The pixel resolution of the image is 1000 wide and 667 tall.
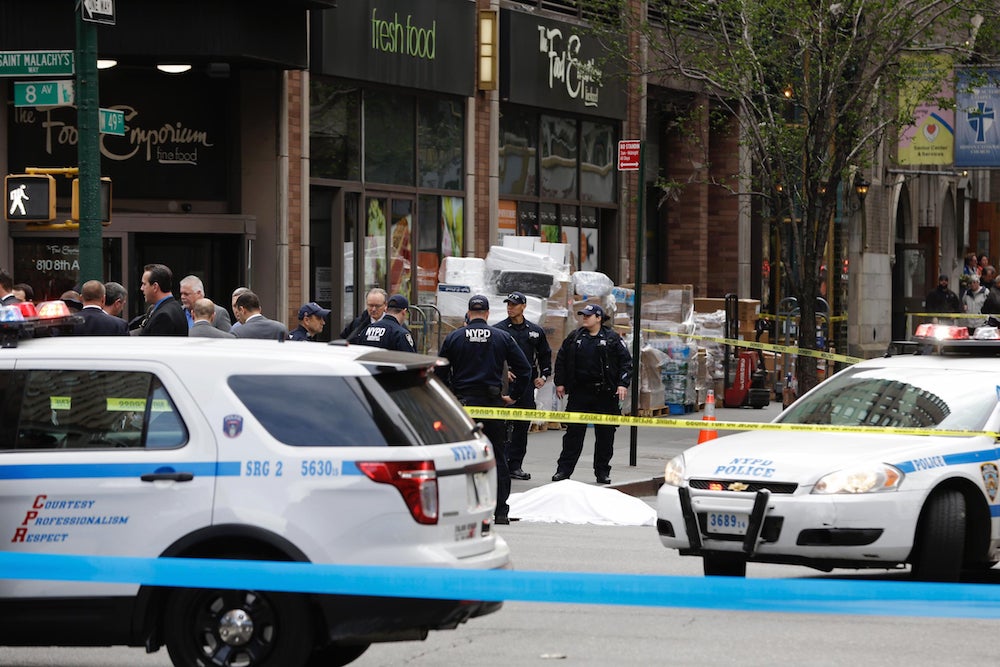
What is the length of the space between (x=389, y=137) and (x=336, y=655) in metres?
16.0

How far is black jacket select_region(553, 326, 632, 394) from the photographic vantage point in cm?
1689

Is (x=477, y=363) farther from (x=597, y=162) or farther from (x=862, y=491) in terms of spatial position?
(x=597, y=162)

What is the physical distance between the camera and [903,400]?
1102cm

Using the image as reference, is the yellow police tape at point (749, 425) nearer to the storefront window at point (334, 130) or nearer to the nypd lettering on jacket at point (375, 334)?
the nypd lettering on jacket at point (375, 334)

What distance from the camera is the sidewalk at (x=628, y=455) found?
17.0m

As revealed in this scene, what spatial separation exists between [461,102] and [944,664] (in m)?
17.3

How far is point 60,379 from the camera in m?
7.46

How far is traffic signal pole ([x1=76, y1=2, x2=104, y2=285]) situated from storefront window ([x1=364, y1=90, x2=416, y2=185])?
28.1 ft

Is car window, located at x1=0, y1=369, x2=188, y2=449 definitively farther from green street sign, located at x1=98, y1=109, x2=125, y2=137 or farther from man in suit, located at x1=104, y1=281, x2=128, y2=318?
green street sign, located at x1=98, y1=109, x2=125, y2=137

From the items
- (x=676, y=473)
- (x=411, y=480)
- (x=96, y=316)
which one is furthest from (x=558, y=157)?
(x=411, y=480)

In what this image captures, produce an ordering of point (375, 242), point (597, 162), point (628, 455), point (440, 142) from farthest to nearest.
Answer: point (597, 162) → point (440, 142) → point (375, 242) → point (628, 455)

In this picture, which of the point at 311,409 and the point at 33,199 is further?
the point at 33,199

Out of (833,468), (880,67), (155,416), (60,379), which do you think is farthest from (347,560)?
(880,67)

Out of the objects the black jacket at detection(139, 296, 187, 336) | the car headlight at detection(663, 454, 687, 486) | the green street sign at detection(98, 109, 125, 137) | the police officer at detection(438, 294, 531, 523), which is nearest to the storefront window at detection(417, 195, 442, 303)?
the green street sign at detection(98, 109, 125, 137)
